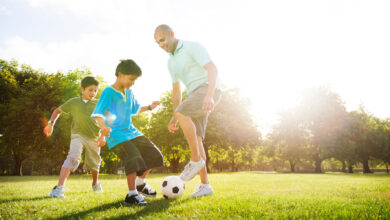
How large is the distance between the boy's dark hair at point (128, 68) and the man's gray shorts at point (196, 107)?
97 cm

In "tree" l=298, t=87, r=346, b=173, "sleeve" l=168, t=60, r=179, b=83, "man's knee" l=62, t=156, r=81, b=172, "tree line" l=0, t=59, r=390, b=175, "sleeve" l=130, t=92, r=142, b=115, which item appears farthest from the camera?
"tree" l=298, t=87, r=346, b=173

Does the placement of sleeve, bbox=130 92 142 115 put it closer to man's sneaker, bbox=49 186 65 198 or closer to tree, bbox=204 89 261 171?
man's sneaker, bbox=49 186 65 198

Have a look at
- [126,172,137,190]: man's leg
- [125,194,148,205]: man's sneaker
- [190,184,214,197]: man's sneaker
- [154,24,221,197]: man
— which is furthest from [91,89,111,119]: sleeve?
[190,184,214,197]: man's sneaker

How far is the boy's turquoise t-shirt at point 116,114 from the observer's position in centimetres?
404

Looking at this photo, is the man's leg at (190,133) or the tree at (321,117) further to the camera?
the tree at (321,117)

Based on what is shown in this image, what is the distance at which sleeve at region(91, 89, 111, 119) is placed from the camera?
3.88 metres

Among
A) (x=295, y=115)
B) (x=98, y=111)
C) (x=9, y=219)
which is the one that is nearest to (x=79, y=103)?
(x=98, y=111)

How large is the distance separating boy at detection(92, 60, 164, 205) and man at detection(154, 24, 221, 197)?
2.29 feet

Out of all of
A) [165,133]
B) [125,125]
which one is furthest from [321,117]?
[125,125]

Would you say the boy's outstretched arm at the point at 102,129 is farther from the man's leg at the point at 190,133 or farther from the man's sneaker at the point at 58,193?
the man's sneaker at the point at 58,193

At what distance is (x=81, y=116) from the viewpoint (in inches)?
229

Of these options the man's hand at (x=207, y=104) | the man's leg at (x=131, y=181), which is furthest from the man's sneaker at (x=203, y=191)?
the man's hand at (x=207, y=104)

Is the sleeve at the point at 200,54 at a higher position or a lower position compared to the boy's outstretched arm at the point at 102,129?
higher

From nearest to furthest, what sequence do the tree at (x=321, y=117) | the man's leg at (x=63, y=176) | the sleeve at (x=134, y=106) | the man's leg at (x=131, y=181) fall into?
the man's leg at (x=131, y=181)
the sleeve at (x=134, y=106)
the man's leg at (x=63, y=176)
the tree at (x=321, y=117)
